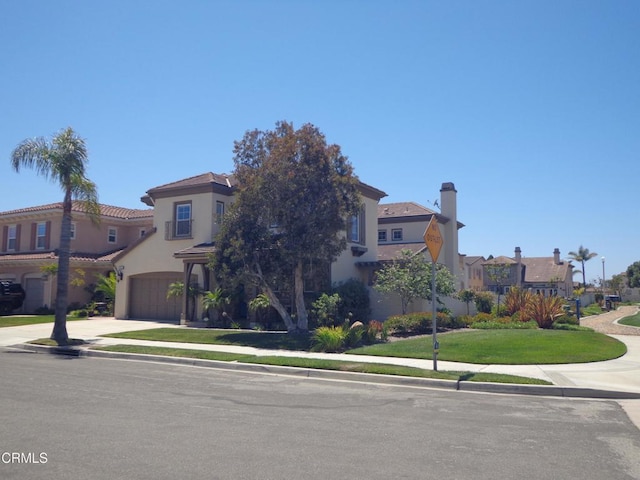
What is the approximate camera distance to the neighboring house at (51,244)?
1265 inches

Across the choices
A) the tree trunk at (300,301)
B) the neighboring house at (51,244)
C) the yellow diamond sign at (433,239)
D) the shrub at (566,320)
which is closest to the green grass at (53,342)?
the tree trunk at (300,301)

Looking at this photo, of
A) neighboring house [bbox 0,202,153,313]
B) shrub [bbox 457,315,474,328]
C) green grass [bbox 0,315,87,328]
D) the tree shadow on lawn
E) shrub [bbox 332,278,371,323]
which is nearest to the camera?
the tree shadow on lawn

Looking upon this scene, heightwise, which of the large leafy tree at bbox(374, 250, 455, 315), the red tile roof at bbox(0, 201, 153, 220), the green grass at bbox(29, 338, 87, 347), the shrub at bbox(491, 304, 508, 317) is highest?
the red tile roof at bbox(0, 201, 153, 220)

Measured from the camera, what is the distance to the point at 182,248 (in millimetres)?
26500

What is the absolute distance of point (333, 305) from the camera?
71.4 feet

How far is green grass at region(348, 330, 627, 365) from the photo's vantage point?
14338 millimetres

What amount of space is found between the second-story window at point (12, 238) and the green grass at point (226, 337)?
18526 mm

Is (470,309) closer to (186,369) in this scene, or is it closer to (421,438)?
(186,369)

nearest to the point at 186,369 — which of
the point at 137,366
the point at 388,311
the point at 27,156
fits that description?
the point at 137,366

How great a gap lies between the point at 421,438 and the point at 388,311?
18.6 metres

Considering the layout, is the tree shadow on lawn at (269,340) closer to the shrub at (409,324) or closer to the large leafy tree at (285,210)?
the large leafy tree at (285,210)

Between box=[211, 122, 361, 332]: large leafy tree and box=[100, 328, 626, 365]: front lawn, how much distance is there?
2331mm

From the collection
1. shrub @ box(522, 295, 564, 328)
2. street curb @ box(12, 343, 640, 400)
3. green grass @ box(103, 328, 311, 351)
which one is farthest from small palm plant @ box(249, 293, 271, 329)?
shrub @ box(522, 295, 564, 328)

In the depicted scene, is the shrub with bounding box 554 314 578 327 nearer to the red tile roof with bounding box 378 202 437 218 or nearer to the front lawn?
the front lawn
